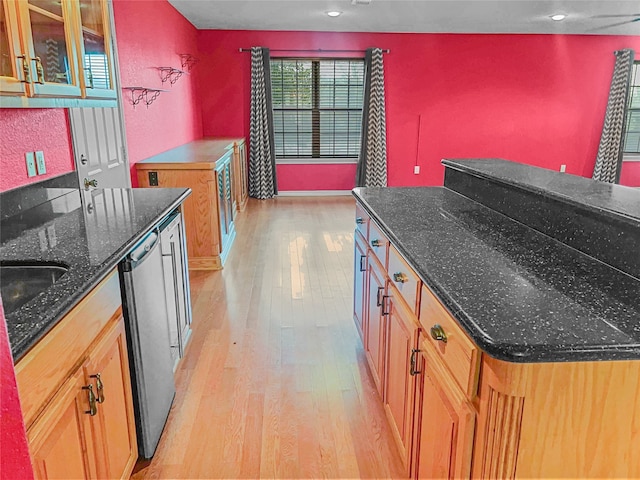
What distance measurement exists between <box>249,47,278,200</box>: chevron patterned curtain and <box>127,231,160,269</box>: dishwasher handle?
5092mm

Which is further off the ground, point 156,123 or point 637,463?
point 156,123

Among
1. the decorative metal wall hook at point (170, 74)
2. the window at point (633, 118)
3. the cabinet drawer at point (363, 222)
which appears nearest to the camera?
the cabinet drawer at point (363, 222)

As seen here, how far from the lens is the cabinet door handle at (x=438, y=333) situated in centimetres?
125

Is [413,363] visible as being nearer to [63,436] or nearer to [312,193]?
[63,436]

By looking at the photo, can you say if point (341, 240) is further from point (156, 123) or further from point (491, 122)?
point (491, 122)

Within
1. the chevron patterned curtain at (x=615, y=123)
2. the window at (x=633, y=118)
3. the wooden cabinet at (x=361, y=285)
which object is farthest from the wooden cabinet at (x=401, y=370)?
the window at (x=633, y=118)

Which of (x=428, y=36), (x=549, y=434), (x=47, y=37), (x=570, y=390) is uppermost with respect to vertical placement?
(x=428, y=36)

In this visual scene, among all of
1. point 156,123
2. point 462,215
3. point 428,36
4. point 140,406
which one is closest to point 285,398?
point 140,406

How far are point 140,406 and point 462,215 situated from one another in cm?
152

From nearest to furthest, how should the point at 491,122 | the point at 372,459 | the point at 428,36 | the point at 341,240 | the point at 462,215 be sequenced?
the point at 372,459
the point at 462,215
the point at 341,240
the point at 428,36
the point at 491,122

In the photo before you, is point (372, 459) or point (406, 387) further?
point (372, 459)

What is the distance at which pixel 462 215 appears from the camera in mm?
2150

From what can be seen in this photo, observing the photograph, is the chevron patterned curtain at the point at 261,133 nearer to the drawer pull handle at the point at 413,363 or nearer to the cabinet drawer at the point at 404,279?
the cabinet drawer at the point at 404,279

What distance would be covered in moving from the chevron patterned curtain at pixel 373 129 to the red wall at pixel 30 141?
4849mm
